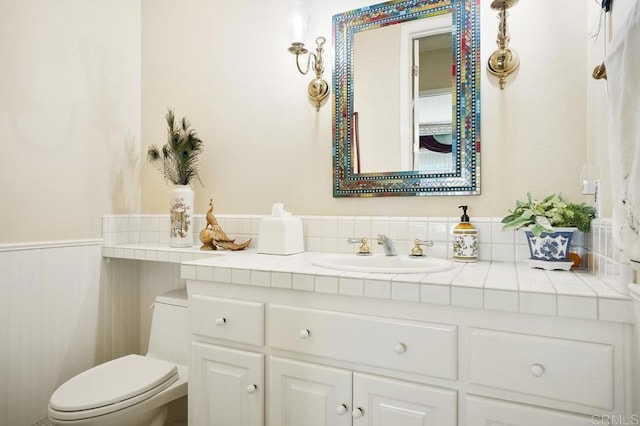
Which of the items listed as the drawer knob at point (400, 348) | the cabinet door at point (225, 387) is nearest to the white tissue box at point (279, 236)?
the cabinet door at point (225, 387)

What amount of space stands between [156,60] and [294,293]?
1818 mm

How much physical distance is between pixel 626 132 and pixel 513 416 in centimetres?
71

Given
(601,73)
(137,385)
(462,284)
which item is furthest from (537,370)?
(137,385)

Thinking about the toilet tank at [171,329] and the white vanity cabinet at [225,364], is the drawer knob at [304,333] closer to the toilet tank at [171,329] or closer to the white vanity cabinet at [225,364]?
the white vanity cabinet at [225,364]

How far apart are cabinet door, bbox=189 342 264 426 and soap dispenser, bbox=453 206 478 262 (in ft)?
2.72

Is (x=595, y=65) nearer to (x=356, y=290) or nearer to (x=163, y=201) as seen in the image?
(x=356, y=290)

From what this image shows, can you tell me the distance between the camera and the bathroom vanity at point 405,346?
896 millimetres

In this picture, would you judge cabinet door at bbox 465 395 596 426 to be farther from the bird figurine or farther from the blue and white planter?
the bird figurine

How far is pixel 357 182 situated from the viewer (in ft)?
5.72

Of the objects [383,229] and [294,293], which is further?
[383,229]

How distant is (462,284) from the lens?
1.00 m

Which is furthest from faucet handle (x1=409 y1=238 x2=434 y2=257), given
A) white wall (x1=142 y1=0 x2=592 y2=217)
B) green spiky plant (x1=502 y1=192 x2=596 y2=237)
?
green spiky plant (x1=502 y1=192 x2=596 y2=237)

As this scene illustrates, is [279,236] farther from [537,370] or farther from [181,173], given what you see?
[537,370]

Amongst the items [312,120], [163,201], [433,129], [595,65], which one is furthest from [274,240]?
[595,65]
